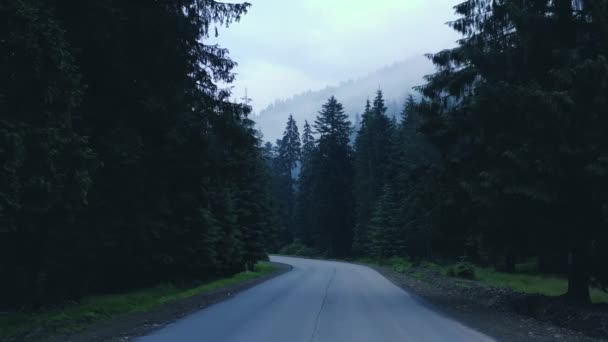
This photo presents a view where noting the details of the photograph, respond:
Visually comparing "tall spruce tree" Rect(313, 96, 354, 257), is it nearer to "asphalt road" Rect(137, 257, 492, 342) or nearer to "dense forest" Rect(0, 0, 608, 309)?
"dense forest" Rect(0, 0, 608, 309)

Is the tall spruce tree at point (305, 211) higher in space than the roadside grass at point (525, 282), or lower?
higher

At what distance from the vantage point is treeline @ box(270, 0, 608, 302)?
13.2 m

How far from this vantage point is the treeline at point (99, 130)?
30.1ft

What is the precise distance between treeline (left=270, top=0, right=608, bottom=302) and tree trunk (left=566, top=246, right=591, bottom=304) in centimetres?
3

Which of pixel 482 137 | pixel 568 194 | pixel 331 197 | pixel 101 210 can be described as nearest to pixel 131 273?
pixel 101 210

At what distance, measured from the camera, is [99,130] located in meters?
14.1

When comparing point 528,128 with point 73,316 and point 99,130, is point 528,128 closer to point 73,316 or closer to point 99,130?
point 99,130

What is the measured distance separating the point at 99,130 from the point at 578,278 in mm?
13659

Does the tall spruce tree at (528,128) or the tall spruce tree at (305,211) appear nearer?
the tall spruce tree at (528,128)

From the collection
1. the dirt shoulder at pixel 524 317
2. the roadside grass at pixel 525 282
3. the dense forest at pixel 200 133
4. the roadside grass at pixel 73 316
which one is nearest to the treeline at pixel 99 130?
the dense forest at pixel 200 133

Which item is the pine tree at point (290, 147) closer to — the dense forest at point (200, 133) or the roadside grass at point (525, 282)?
the roadside grass at point (525, 282)

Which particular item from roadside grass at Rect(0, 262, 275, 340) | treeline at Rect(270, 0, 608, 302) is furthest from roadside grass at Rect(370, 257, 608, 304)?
roadside grass at Rect(0, 262, 275, 340)

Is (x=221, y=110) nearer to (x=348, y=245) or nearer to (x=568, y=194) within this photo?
(x=568, y=194)

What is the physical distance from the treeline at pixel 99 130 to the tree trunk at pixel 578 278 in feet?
32.0
